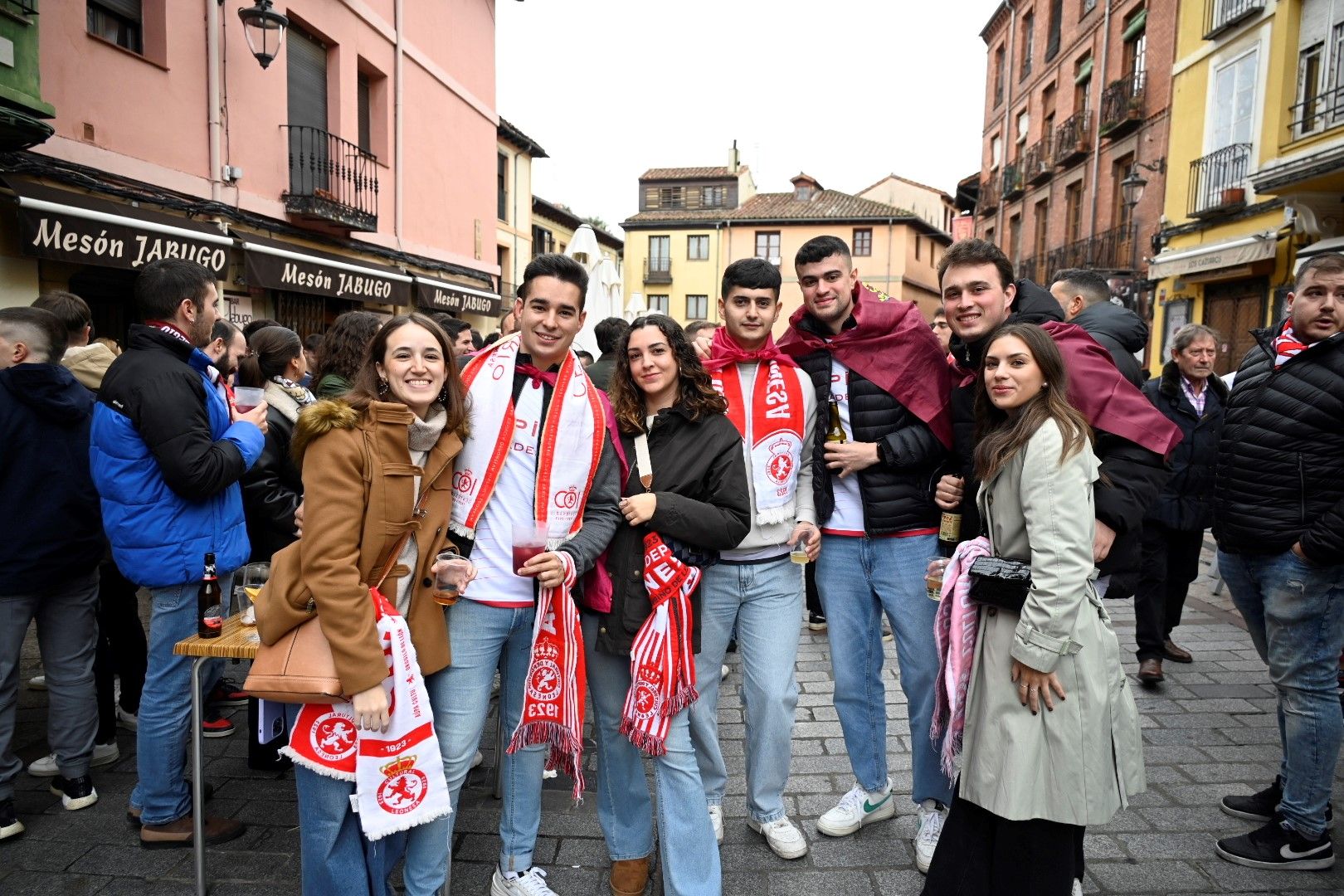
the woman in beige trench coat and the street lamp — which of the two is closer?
the woman in beige trench coat

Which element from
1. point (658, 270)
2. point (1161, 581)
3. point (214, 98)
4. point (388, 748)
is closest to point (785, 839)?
point (388, 748)

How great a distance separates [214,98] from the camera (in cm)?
937

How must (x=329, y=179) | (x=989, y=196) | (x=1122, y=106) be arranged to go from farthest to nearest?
(x=989, y=196), (x=1122, y=106), (x=329, y=179)

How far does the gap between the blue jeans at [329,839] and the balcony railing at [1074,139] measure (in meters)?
22.3

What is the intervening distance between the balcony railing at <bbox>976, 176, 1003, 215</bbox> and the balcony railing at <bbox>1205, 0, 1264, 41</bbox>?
41.7 feet

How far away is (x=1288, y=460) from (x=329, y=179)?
12153mm

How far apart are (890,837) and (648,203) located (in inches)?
1633

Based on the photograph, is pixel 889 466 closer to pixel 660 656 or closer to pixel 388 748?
pixel 660 656

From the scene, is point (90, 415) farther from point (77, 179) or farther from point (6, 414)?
point (77, 179)

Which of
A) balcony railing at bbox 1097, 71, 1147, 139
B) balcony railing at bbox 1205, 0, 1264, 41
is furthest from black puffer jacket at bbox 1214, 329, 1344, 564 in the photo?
balcony railing at bbox 1097, 71, 1147, 139

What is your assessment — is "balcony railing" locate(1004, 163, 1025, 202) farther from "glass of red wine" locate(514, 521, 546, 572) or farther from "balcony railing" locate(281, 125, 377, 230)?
"glass of red wine" locate(514, 521, 546, 572)

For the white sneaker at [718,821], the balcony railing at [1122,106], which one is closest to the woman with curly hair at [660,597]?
the white sneaker at [718,821]

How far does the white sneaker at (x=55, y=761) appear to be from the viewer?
3.50 metres

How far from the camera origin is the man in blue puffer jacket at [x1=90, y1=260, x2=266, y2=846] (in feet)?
9.34
